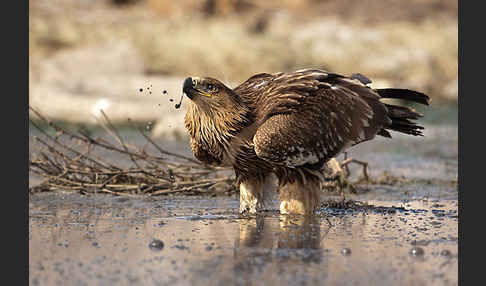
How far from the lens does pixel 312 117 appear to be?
712cm

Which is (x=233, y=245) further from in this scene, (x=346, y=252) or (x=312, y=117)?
(x=312, y=117)

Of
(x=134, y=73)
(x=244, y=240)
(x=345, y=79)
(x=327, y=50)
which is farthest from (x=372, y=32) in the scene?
(x=244, y=240)

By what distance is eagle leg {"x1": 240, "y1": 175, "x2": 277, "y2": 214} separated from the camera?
7.32 metres

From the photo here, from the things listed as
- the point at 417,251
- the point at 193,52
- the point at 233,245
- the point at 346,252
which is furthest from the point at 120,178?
the point at 193,52

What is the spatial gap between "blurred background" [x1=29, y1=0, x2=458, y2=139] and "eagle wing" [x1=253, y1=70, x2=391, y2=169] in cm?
765

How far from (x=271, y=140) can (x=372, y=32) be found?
16.1 m

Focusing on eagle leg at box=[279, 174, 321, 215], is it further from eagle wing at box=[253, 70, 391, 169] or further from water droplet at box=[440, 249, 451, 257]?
water droplet at box=[440, 249, 451, 257]

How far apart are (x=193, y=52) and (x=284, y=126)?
1349cm

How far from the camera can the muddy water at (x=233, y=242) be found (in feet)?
16.4

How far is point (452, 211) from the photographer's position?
295 inches

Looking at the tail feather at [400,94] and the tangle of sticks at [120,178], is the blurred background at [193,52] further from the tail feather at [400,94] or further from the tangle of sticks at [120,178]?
the tail feather at [400,94]

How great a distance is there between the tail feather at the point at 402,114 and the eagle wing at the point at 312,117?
0.62 feet

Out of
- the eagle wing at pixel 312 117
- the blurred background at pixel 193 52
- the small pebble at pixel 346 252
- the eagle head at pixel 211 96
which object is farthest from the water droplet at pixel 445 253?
the blurred background at pixel 193 52

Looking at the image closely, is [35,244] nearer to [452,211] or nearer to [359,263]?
[359,263]
